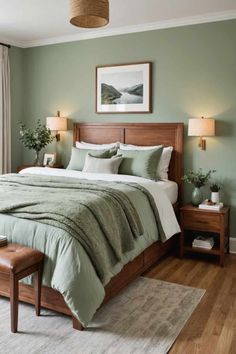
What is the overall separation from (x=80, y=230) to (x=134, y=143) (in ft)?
7.82

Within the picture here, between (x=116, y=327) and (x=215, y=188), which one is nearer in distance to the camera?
(x=116, y=327)

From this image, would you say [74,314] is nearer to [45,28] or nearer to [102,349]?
[102,349]

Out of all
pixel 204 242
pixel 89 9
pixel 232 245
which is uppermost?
pixel 89 9

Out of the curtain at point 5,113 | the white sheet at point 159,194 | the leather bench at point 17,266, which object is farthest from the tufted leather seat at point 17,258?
the curtain at point 5,113

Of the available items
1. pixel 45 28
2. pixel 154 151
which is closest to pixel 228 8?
pixel 154 151

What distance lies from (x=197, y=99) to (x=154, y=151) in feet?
2.74

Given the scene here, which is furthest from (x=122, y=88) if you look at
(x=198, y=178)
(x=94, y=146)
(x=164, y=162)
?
(x=198, y=178)

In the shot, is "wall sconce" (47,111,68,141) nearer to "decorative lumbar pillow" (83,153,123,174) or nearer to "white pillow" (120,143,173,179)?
"decorative lumbar pillow" (83,153,123,174)

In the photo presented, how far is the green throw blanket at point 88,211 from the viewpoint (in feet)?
8.46

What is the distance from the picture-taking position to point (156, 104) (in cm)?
461

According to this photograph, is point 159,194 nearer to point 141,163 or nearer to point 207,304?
point 141,163

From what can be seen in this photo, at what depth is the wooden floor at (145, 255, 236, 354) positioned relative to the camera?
2346mm

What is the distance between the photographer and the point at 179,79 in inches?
175

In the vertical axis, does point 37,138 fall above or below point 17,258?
above
